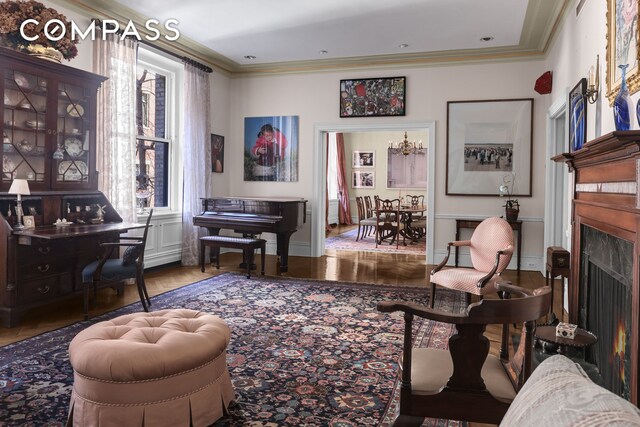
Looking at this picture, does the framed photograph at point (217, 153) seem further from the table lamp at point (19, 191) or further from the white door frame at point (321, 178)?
the table lamp at point (19, 191)

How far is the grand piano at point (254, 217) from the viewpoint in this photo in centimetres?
640

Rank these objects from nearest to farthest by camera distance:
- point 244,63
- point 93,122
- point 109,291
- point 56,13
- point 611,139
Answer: point 611,139, point 56,13, point 93,122, point 109,291, point 244,63

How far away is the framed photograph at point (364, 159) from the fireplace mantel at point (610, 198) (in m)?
10.6

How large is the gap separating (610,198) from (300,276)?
4.27 m

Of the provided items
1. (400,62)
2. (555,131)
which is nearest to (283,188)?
(400,62)

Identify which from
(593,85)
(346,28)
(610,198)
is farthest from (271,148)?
(610,198)

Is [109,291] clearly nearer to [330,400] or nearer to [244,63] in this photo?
[330,400]

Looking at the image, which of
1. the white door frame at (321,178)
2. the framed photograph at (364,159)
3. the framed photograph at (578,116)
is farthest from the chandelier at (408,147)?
the framed photograph at (578,116)

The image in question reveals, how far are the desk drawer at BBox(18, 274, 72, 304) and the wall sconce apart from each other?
4.82 m

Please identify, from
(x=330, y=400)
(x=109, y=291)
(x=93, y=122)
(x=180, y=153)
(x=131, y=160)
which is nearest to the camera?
(x=330, y=400)

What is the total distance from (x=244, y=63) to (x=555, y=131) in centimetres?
484

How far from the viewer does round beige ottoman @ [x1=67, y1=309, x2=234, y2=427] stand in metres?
2.21

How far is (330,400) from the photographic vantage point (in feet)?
8.96

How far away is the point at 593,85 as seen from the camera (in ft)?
12.5
